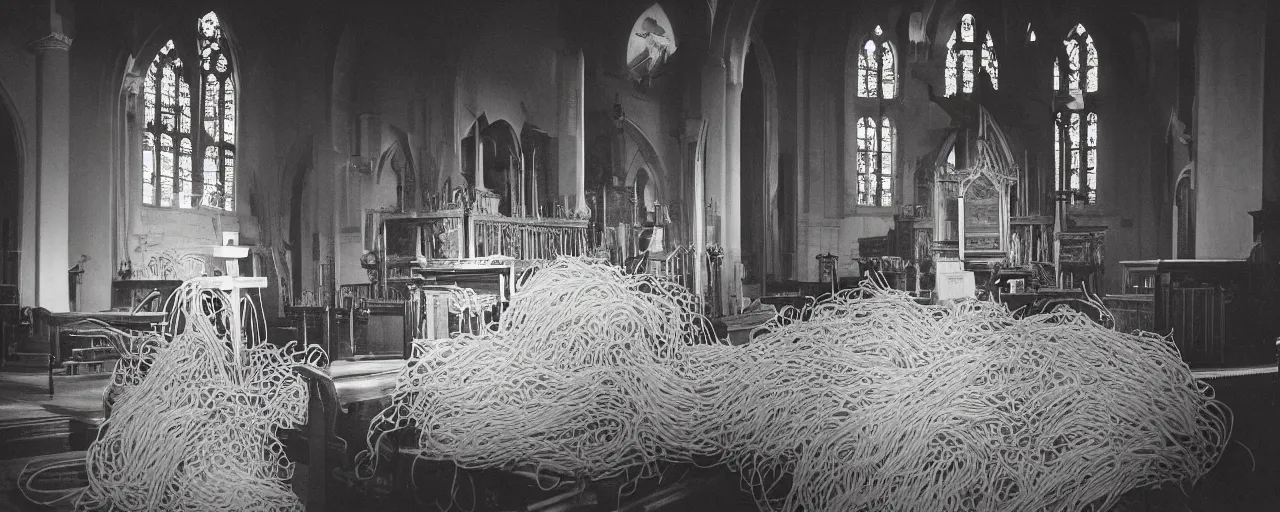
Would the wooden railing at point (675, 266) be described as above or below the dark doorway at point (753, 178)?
below

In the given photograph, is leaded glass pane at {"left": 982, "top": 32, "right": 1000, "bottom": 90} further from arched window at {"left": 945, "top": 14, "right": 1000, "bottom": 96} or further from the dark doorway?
the dark doorway

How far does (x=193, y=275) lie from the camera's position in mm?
3830

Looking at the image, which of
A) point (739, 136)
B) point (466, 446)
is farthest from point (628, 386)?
point (739, 136)

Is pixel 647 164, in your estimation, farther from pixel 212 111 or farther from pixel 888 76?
pixel 212 111

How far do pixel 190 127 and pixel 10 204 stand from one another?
0.89 metres

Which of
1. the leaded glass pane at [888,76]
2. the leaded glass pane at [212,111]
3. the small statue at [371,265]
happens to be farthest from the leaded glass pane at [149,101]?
the leaded glass pane at [888,76]

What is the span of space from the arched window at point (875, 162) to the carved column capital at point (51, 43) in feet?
12.8

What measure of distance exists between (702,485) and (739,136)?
6.31ft

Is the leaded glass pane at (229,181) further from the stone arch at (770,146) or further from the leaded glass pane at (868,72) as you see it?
the leaded glass pane at (868,72)

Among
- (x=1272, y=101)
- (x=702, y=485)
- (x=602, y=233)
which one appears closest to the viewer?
(x=702, y=485)

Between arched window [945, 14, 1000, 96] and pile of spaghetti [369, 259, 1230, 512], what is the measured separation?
1.10m

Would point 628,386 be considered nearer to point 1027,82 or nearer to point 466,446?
point 466,446

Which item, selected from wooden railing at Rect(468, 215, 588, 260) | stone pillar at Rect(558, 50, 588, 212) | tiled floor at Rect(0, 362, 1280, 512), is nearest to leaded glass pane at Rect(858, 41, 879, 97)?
stone pillar at Rect(558, 50, 588, 212)

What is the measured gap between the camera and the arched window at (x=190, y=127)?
3.76 meters
